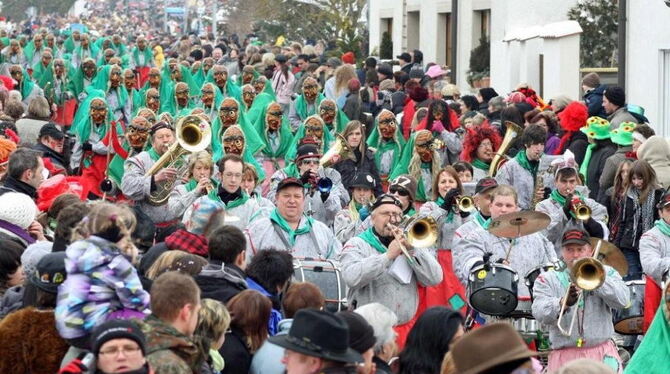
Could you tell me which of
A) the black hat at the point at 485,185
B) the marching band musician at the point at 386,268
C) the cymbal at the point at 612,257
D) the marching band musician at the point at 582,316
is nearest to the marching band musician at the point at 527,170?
the black hat at the point at 485,185

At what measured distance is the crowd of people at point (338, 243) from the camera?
766cm

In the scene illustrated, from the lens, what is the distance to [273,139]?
19.4 metres

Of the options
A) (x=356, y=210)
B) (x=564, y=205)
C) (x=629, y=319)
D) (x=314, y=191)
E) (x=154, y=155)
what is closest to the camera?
(x=629, y=319)

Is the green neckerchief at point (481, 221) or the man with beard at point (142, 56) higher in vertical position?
the man with beard at point (142, 56)

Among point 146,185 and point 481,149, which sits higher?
point 481,149

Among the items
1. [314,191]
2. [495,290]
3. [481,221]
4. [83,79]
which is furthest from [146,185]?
[83,79]

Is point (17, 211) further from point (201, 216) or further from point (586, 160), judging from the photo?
point (586, 160)

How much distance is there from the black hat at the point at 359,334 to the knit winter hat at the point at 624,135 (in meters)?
8.71

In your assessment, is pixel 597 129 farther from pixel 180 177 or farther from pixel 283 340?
pixel 283 340

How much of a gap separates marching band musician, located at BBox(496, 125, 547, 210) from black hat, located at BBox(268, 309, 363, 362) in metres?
8.35

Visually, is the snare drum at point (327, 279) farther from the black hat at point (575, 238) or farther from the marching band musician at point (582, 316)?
the black hat at point (575, 238)

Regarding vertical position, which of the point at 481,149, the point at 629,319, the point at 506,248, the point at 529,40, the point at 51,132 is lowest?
the point at 629,319

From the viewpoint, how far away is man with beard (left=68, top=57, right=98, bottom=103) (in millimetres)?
27844

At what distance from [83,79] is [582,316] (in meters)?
18.4
